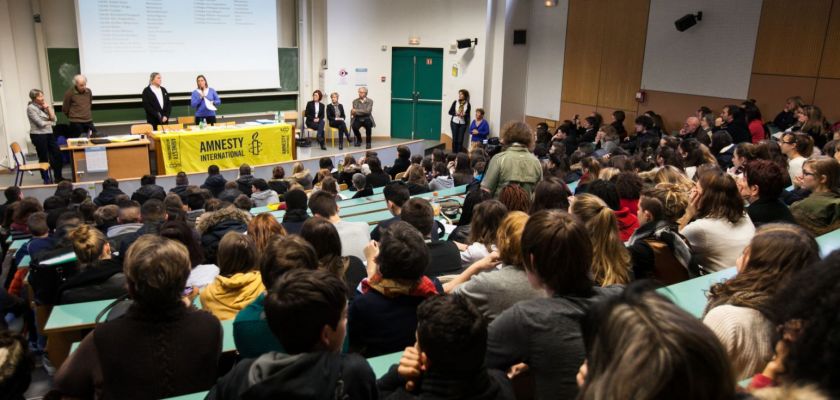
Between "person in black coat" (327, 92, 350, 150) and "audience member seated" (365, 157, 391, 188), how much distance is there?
16.8 ft

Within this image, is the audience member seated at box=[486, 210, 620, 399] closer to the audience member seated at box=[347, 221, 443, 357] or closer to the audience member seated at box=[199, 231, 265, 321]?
the audience member seated at box=[347, 221, 443, 357]

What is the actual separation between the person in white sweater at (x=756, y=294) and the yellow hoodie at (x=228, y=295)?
2.00 metres

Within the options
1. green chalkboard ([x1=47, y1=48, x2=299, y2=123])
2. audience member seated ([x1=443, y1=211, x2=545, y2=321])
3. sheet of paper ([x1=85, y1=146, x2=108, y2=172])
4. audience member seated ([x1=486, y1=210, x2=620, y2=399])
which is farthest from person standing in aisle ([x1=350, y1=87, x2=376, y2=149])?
audience member seated ([x1=486, y1=210, x2=620, y2=399])

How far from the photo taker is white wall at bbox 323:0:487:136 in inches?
508

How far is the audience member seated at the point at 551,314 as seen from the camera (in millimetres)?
1792

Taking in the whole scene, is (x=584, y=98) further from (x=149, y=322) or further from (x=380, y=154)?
(x=149, y=322)

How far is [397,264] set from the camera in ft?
7.71

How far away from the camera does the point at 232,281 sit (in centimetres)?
291

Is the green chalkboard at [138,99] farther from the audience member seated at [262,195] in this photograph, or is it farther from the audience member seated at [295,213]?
the audience member seated at [295,213]

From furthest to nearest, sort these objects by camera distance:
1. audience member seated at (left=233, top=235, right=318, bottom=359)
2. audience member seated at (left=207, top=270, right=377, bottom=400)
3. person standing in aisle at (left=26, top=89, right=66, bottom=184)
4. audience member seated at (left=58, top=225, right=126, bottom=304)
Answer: person standing in aisle at (left=26, top=89, right=66, bottom=184) < audience member seated at (left=58, top=225, right=126, bottom=304) < audience member seated at (left=233, top=235, right=318, bottom=359) < audience member seated at (left=207, top=270, right=377, bottom=400)

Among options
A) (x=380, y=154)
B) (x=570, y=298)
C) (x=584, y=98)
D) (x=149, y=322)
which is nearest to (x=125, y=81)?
(x=380, y=154)

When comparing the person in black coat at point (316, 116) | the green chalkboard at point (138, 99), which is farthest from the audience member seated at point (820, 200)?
the green chalkboard at point (138, 99)

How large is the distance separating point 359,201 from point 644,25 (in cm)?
716

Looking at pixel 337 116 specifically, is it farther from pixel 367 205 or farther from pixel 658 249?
pixel 658 249
